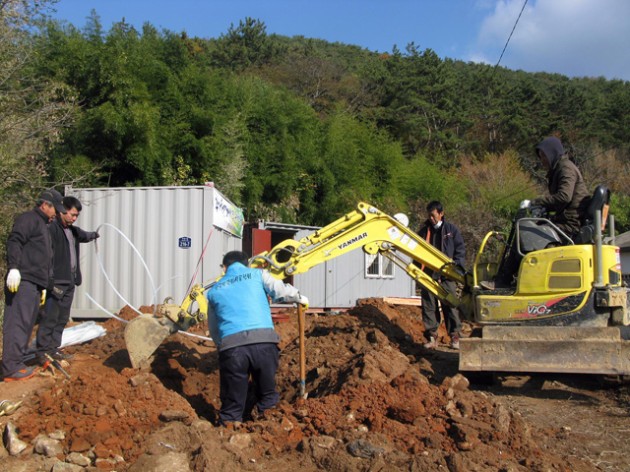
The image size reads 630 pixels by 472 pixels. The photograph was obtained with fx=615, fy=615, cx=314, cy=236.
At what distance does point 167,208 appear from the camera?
34.0ft

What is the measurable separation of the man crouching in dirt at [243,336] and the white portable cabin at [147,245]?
15.6ft

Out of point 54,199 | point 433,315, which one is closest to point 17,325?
point 54,199

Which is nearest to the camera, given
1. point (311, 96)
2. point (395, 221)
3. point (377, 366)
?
point (377, 366)

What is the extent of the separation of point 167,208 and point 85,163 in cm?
595

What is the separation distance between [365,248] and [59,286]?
3575 millimetres

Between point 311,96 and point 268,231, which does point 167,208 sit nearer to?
point 268,231

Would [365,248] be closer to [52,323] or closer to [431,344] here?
[431,344]

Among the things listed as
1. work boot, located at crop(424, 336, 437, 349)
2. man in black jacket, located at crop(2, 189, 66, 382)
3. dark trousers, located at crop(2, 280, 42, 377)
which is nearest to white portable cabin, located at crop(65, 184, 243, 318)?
work boot, located at crop(424, 336, 437, 349)

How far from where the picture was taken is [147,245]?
10.4 meters

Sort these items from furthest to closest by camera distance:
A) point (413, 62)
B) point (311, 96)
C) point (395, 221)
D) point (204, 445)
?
point (413, 62) → point (311, 96) → point (395, 221) → point (204, 445)

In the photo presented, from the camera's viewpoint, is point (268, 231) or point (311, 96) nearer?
point (268, 231)

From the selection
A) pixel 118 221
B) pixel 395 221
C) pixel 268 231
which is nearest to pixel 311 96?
pixel 268 231

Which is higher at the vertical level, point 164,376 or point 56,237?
point 56,237

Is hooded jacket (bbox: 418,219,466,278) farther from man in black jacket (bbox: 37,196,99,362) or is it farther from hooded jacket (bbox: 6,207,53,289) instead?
hooded jacket (bbox: 6,207,53,289)
